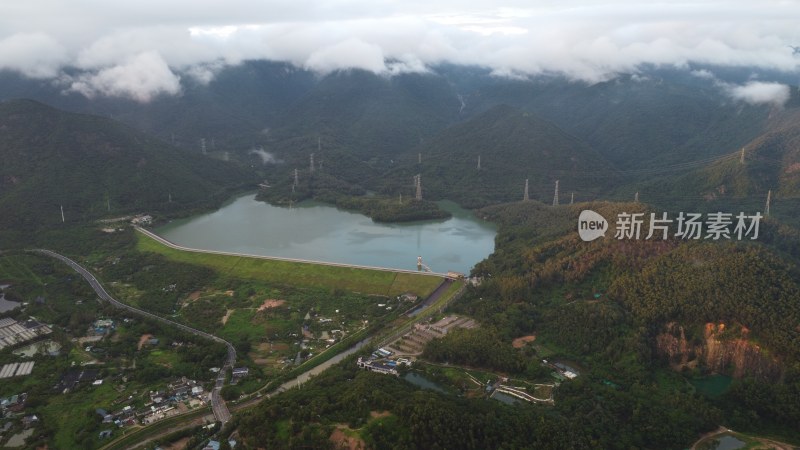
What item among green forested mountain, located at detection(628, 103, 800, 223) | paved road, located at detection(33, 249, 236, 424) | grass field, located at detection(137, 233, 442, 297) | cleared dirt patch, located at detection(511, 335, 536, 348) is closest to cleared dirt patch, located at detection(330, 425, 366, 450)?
paved road, located at detection(33, 249, 236, 424)

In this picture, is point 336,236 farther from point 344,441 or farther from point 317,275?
point 344,441

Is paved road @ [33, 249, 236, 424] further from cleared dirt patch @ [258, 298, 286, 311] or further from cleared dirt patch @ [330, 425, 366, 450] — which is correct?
cleared dirt patch @ [330, 425, 366, 450]

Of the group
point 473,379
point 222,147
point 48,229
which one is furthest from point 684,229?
point 222,147

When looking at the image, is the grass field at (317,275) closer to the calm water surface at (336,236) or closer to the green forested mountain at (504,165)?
the calm water surface at (336,236)

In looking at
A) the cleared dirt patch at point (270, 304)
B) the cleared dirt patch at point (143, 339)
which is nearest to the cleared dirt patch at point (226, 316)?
the cleared dirt patch at point (270, 304)

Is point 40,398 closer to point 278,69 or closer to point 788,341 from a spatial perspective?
point 788,341

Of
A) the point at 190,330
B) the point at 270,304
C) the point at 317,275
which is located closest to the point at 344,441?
the point at 190,330

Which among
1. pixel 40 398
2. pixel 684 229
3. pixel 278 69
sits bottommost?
pixel 40 398
